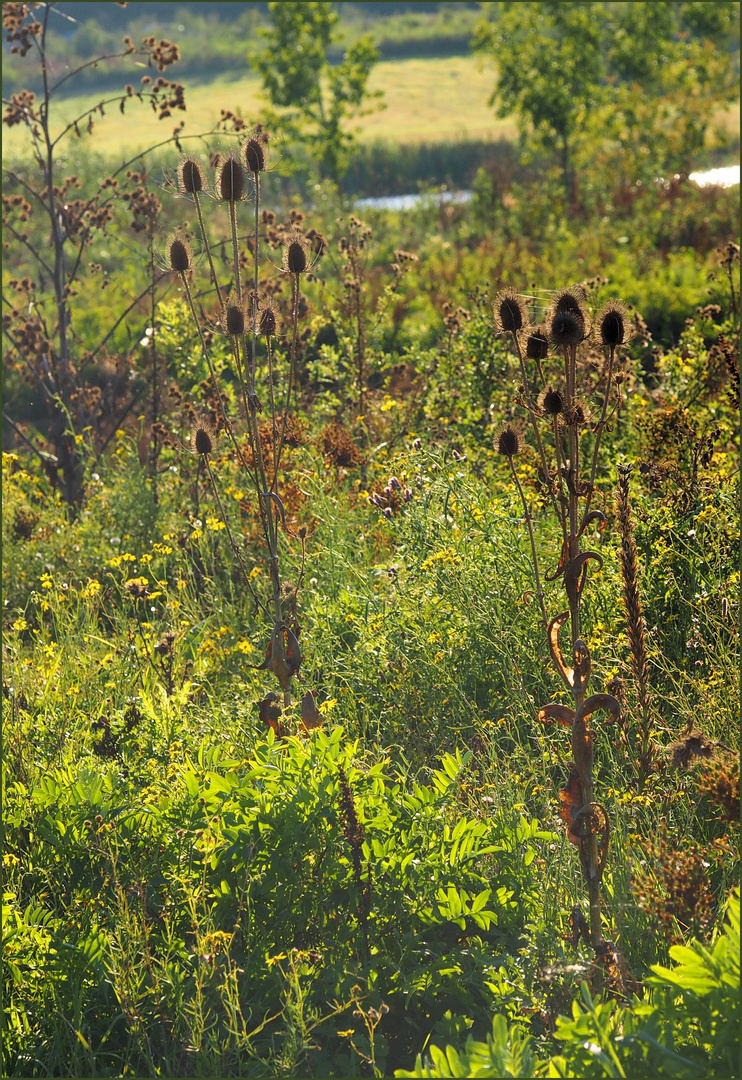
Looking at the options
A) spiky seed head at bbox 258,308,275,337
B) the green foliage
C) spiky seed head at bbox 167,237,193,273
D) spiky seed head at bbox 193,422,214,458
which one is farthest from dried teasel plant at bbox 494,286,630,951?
spiky seed head at bbox 193,422,214,458

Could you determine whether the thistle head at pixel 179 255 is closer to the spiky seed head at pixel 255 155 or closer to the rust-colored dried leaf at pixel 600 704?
the spiky seed head at pixel 255 155

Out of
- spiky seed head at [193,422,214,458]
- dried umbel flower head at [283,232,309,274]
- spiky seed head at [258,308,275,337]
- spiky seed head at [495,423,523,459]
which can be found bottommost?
spiky seed head at [193,422,214,458]

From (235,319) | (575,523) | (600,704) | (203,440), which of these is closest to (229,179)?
(235,319)

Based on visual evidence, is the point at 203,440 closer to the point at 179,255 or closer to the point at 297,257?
the point at 179,255

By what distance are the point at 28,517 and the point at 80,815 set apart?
11.0 ft

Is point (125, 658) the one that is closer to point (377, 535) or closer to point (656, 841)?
point (377, 535)

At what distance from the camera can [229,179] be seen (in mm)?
2770

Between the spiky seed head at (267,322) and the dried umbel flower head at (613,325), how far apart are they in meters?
1.15

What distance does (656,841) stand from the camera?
94.3 inches

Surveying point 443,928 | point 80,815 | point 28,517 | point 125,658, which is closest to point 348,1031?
point 443,928

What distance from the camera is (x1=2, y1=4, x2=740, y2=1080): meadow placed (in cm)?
208

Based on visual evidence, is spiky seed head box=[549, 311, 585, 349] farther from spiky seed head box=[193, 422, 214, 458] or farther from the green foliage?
spiky seed head box=[193, 422, 214, 458]

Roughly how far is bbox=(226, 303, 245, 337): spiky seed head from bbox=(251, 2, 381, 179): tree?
10562 millimetres

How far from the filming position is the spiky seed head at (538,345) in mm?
2197
